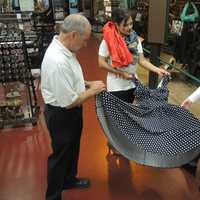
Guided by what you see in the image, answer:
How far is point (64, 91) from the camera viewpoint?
1.96 metres

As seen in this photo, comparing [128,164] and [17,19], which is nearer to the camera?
[128,164]

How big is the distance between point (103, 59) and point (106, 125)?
0.69m

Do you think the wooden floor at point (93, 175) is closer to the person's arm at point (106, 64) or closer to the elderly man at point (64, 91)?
the elderly man at point (64, 91)

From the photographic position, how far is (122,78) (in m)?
2.72

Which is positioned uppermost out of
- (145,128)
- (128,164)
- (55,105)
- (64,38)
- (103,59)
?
(64,38)

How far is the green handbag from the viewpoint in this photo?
506cm

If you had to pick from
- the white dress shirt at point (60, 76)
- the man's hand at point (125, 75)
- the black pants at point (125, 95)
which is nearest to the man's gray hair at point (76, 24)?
the white dress shirt at point (60, 76)

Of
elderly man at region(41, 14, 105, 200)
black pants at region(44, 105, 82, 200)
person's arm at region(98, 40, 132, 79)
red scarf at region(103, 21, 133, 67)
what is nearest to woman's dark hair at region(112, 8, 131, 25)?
red scarf at region(103, 21, 133, 67)

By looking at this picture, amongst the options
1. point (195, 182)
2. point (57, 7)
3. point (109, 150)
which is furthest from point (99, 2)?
point (195, 182)

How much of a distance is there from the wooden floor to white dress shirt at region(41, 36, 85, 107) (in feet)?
3.42

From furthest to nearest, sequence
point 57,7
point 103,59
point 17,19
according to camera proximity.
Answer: point 57,7, point 17,19, point 103,59

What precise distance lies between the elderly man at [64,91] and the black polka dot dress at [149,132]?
0.68ft

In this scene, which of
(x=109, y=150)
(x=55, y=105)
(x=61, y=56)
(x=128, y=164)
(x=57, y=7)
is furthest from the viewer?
(x=57, y=7)

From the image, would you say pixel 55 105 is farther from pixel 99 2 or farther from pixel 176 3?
pixel 99 2
